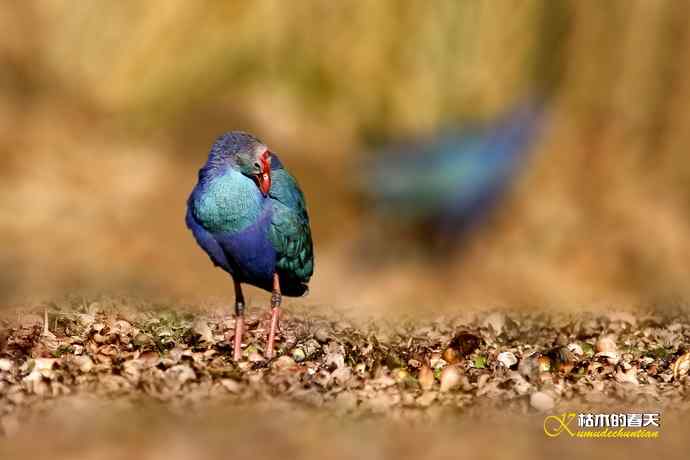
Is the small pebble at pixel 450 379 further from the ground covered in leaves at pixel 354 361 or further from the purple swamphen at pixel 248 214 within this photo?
the purple swamphen at pixel 248 214

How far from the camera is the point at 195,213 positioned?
5.55 metres

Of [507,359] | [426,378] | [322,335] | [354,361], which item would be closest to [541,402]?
[426,378]

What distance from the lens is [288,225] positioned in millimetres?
5695

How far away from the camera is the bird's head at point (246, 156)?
5.48 meters

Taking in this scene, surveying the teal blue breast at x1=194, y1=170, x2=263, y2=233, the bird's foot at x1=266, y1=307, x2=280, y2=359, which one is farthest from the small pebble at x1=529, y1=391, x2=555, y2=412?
the teal blue breast at x1=194, y1=170, x2=263, y2=233

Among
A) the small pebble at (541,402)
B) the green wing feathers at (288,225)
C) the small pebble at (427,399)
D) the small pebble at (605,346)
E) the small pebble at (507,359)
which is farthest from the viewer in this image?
the small pebble at (605,346)

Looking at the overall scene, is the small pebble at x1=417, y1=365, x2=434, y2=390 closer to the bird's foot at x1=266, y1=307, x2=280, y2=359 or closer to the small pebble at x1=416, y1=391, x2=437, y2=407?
the small pebble at x1=416, y1=391, x2=437, y2=407

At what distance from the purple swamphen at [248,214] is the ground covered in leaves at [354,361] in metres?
0.42

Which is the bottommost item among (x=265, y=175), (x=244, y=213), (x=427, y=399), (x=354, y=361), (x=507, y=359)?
(x=427, y=399)

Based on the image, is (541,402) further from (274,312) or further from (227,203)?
(227,203)

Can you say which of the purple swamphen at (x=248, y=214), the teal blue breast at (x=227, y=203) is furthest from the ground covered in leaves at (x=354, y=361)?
the teal blue breast at (x=227, y=203)

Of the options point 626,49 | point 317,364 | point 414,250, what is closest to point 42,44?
point 414,250

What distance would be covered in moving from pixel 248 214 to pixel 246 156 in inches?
10.4

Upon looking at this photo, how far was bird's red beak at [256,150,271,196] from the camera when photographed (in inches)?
216
